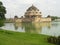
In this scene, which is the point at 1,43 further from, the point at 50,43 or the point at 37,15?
the point at 37,15

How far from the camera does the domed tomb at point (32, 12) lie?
9481 cm

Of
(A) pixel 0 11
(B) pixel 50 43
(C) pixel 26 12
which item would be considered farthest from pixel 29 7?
(B) pixel 50 43

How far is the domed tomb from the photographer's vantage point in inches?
3733

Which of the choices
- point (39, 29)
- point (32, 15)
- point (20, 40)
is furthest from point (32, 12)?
point (20, 40)

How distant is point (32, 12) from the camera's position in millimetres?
95125

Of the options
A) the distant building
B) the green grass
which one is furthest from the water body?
the distant building

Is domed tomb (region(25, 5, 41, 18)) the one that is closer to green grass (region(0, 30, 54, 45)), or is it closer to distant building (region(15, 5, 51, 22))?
distant building (region(15, 5, 51, 22))

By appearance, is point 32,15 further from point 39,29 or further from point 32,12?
point 39,29

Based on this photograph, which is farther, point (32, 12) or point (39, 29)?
point (32, 12)

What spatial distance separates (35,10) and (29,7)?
3.17 m

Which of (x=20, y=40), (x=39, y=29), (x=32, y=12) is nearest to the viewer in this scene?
(x=20, y=40)

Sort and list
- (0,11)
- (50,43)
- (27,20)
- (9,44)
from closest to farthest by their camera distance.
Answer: (9,44)
(50,43)
(0,11)
(27,20)

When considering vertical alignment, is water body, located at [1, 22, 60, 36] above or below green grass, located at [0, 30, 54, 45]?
below

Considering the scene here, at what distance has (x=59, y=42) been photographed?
38.0 ft
